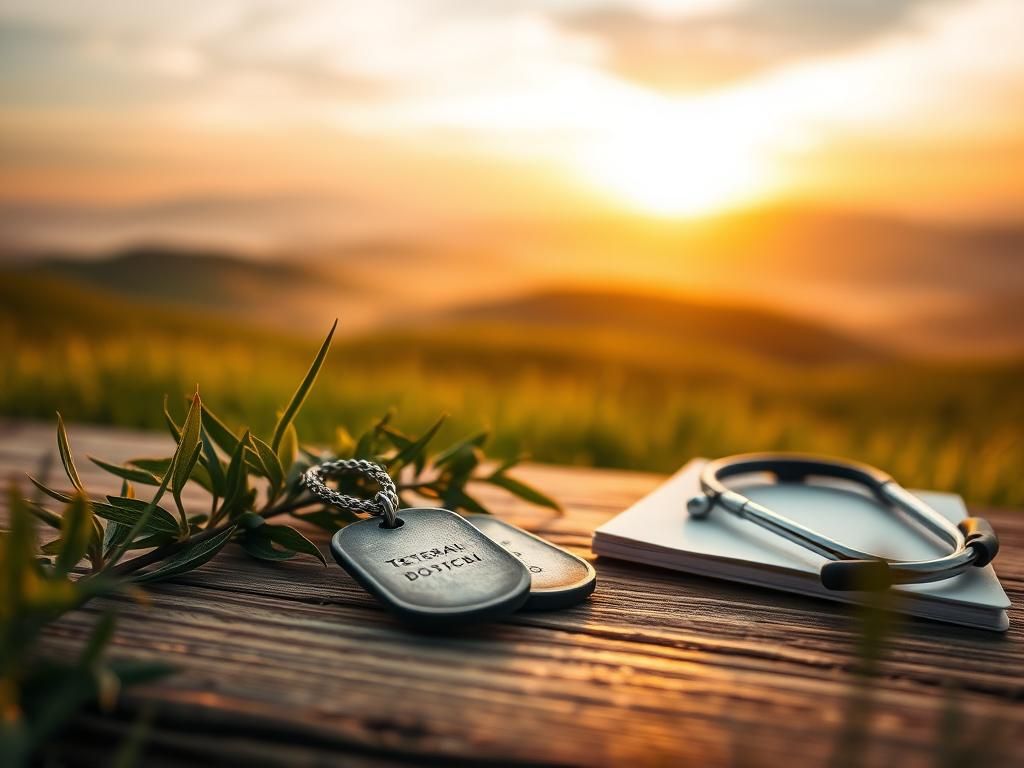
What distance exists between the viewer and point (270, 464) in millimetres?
935

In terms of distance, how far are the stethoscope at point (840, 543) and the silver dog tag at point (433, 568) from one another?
30cm

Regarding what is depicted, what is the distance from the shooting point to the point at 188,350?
2656mm

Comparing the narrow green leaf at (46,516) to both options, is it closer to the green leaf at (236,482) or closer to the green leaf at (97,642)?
the green leaf at (236,482)

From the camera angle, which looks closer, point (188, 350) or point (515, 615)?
point (515, 615)

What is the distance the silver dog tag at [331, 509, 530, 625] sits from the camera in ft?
2.37

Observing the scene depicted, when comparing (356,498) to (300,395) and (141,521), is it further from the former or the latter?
(141,521)

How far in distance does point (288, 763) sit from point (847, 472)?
86cm

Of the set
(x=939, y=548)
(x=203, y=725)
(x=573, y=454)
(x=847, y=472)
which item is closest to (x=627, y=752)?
(x=203, y=725)

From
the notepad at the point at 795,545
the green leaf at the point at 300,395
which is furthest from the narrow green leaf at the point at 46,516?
the notepad at the point at 795,545

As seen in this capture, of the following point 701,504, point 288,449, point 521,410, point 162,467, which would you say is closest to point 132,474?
point 162,467

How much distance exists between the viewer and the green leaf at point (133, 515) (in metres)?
0.84

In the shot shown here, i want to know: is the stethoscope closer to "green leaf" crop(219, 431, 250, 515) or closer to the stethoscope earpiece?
the stethoscope earpiece

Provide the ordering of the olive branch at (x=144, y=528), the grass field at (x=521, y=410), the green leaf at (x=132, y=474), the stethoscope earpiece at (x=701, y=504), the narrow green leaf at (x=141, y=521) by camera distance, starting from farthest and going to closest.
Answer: the grass field at (x=521, y=410)
the stethoscope earpiece at (x=701, y=504)
the green leaf at (x=132, y=474)
the narrow green leaf at (x=141, y=521)
the olive branch at (x=144, y=528)

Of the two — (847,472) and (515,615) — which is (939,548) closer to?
(847,472)
